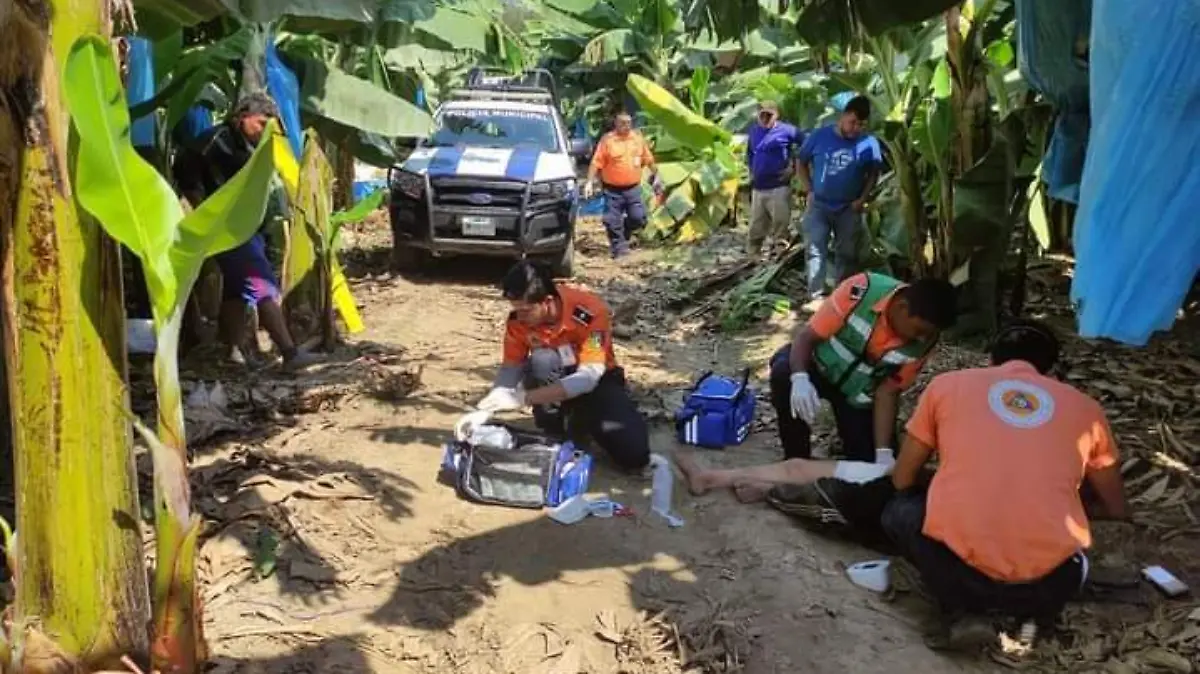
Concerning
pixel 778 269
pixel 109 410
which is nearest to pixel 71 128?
pixel 109 410

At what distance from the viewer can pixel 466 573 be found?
13.8 ft

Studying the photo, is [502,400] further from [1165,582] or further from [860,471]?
[1165,582]

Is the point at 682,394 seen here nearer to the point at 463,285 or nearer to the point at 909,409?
the point at 909,409

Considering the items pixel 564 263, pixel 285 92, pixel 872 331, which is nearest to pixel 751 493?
pixel 872 331

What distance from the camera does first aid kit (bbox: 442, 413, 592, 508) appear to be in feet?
15.6

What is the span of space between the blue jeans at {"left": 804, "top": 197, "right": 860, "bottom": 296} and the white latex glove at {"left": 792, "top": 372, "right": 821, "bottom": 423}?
3.92 m

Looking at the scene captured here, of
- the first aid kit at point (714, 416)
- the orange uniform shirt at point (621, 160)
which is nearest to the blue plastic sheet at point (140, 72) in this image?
the first aid kit at point (714, 416)

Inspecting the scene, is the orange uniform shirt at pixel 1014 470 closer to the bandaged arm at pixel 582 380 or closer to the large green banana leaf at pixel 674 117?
the bandaged arm at pixel 582 380

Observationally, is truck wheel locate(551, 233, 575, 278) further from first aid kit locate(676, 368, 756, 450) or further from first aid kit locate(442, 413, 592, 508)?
first aid kit locate(442, 413, 592, 508)

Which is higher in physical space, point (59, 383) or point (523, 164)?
point (523, 164)

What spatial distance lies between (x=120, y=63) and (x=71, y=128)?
0.92 ft

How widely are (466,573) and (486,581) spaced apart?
4.4 inches

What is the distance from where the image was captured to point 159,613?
9.33 ft

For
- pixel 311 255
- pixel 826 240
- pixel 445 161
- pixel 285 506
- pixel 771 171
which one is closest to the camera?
pixel 285 506
